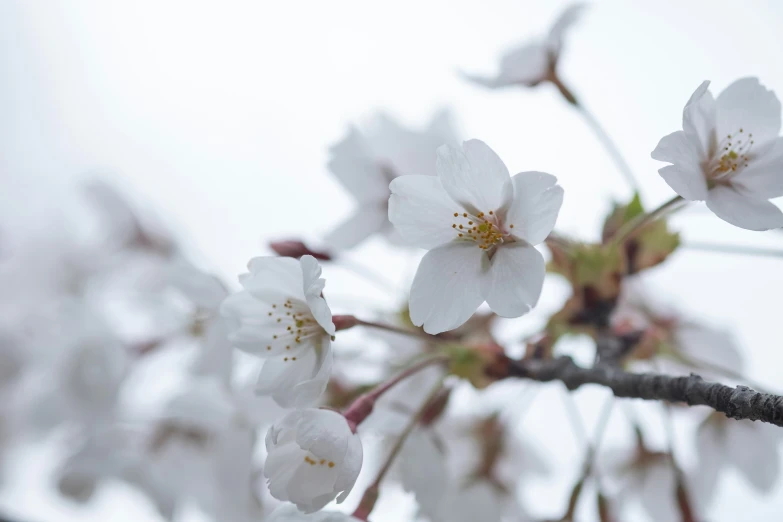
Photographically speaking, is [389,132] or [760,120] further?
[389,132]

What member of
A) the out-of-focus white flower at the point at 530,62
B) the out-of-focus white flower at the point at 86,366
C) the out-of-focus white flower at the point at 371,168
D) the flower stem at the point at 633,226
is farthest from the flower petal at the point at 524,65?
the out-of-focus white flower at the point at 86,366

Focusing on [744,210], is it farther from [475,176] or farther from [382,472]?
[382,472]

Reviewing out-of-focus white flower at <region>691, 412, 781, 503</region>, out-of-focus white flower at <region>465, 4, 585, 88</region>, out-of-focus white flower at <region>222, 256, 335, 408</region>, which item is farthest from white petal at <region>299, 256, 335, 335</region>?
out-of-focus white flower at <region>691, 412, 781, 503</region>

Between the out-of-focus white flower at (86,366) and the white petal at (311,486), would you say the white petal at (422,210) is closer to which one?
the white petal at (311,486)

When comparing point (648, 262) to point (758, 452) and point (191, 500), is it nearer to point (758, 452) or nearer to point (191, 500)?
point (758, 452)

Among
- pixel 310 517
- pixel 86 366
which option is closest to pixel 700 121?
pixel 310 517

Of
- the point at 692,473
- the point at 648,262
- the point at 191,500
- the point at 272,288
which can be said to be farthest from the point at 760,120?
the point at 191,500
